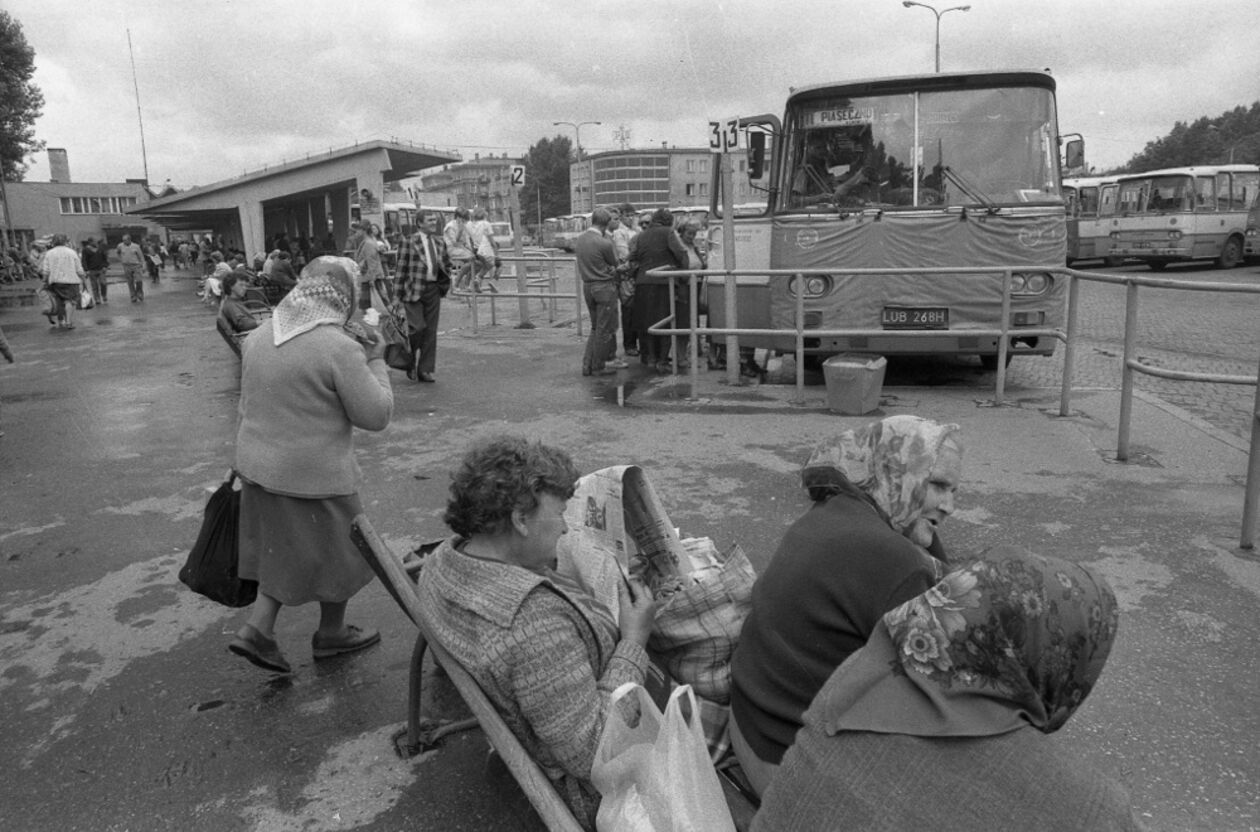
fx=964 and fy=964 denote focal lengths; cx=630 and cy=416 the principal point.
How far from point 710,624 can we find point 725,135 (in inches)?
287

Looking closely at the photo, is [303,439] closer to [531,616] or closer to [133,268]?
[531,616]

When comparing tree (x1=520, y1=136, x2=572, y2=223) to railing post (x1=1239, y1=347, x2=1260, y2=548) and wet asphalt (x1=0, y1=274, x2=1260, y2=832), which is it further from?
railing post (x1=1239, y1=347, x2=1260, y2=548)

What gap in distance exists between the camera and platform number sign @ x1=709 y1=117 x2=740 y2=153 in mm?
8961

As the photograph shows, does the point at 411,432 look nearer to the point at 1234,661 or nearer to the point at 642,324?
the point at 642,324

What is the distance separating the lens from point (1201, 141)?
95625 mm

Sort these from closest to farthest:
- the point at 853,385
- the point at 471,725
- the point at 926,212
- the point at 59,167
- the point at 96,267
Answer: the point at 471,725, the point at 853,385, the point at 926,212, the point at 96,267, the point at 59,167

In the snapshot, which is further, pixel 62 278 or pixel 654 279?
pixel 62 278

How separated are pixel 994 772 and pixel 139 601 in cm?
430

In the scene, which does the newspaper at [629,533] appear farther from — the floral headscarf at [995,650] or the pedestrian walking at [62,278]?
the pedestrian walking at [62,278]

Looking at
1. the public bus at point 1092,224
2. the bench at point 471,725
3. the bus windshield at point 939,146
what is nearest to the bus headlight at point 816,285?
the bus windshield at point 939,146

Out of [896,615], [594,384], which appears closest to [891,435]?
[896,615]

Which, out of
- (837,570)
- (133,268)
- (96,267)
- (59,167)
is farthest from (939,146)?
(59,167)

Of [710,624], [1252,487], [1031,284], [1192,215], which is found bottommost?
[1252,487]

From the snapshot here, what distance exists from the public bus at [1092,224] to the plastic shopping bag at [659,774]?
2667 cm
